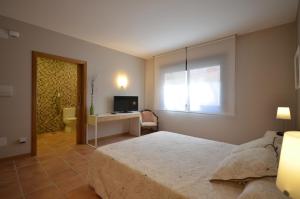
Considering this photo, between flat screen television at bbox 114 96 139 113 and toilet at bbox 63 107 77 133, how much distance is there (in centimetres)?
179

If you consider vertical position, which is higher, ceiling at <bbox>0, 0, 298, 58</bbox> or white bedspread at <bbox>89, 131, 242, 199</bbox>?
ceiling at <bbox>0, 0, 298, 58</bbox>

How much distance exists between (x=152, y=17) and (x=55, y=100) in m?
4.42

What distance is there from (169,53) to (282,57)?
2.62m

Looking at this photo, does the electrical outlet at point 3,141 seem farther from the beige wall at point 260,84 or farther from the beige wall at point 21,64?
the beige wall at point 260,84

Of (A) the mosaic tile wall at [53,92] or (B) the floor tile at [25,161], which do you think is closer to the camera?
(B) the floor tile at [25,161]

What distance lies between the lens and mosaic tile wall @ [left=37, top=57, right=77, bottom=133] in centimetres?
469

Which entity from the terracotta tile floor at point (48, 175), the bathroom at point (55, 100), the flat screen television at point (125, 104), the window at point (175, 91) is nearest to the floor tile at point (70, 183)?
the terracotta tile floor at point (48, 175)

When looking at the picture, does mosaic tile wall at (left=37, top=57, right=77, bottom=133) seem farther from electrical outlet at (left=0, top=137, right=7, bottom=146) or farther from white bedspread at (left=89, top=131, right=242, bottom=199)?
white bedspread at (left=89, top=131, right=242, bottom=199)

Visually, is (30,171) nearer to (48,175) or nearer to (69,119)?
(48,175)

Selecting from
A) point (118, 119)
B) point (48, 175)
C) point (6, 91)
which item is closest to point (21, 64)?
point (6, 91)

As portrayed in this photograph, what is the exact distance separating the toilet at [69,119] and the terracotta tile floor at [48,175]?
1.68 m

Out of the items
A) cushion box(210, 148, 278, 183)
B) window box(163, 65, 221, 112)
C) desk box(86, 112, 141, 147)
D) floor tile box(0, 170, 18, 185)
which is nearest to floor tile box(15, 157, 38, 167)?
floor tile box(0, 170, 18, 185)

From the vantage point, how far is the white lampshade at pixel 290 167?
60cm

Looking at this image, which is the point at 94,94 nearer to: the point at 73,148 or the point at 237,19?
the point at 73,148
